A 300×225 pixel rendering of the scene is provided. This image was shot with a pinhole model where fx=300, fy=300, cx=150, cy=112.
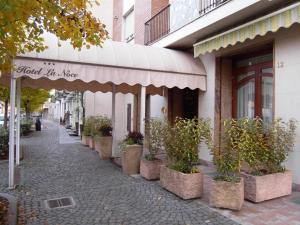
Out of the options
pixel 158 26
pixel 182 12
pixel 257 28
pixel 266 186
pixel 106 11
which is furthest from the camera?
pixel 106 11

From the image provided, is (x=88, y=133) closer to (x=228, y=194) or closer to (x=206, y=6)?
(x=206, y=6)

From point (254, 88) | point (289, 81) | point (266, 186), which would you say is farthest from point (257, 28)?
point (266, 186)

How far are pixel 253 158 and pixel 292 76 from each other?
8.23 ft

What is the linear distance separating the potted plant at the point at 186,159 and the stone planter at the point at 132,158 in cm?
198

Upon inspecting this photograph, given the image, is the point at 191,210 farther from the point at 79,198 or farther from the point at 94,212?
the point at 79,198

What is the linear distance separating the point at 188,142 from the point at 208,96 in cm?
392

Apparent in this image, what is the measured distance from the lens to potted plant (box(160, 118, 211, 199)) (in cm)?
633

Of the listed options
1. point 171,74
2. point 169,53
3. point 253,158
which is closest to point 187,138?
point 253,158

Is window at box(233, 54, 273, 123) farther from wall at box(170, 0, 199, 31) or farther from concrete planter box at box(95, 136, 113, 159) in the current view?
concrete planter box at box(95, 136, 113, 159)

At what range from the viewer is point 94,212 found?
18.5 ft

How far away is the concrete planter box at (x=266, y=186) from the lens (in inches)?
235

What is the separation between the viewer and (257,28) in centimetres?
702

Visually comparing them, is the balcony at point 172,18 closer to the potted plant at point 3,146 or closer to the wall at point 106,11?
the potted plant at point 3,146

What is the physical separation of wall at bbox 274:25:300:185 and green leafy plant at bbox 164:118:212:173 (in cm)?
216
